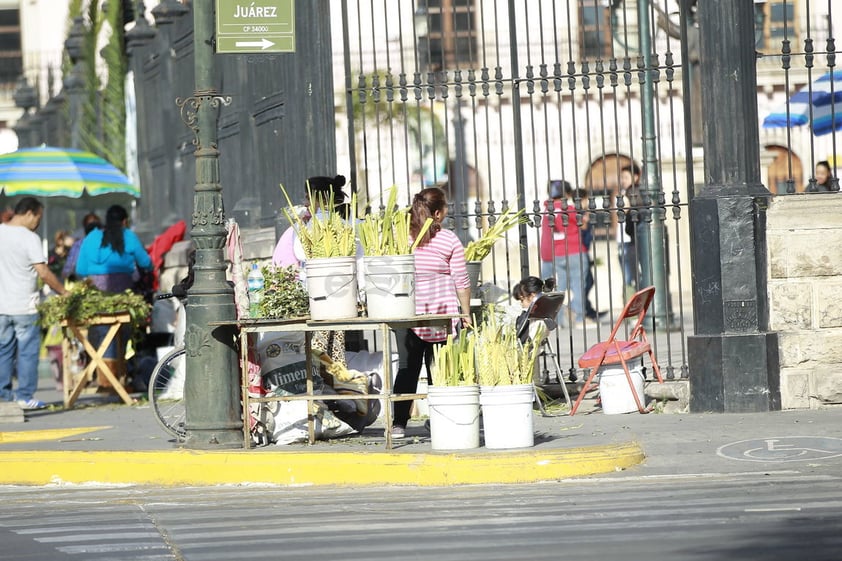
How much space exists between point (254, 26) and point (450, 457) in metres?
3.37

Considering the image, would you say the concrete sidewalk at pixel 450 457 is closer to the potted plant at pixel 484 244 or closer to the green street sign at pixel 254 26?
the potted plant at pixel 484 244

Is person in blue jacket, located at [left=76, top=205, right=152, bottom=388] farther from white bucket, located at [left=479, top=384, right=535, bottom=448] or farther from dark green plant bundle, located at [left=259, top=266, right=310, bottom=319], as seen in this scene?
white bucket, located at [left=479, top=384, right=535, bottom=448]

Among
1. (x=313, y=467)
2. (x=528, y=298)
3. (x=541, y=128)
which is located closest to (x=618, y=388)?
(x=528, y=298)

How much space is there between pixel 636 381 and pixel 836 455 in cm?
260

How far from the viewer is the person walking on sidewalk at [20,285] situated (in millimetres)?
14453

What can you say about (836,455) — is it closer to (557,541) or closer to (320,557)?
(557,541)

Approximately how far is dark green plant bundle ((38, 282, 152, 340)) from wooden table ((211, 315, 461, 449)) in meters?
4.54

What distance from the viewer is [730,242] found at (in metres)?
11.7

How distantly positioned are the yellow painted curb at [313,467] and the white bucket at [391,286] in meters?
0.94

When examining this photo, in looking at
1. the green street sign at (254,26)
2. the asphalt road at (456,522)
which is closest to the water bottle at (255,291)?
the asphalt road at (456,522)

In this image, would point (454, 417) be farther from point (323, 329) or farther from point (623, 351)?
point (623, 351)

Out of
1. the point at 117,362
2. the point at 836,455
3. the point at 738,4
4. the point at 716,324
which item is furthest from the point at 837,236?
the point at 117,362

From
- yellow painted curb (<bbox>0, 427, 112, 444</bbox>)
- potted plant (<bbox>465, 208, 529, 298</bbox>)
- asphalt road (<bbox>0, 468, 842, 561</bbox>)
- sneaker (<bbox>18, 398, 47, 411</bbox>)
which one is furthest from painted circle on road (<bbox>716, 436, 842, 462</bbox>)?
sneaker (<bbox>18, 398, 47, 411</bbox>)

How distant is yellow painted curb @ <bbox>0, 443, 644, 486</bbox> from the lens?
9367 mm
